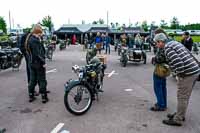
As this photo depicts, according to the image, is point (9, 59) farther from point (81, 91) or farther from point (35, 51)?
point (81, 91)

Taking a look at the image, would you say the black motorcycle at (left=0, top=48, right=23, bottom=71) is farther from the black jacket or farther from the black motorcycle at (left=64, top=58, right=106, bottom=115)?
the black motorcycle at (left=64, top=58, right=106, bottom=115)

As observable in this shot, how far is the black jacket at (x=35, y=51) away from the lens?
7633 mm

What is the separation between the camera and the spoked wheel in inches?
263

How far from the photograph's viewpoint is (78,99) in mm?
6805

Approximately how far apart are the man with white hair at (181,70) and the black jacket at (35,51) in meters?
3.07

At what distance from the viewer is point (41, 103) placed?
7.78 metres

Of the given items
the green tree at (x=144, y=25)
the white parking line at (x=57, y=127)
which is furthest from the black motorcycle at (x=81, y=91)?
the green tree at (x=144, y=25)

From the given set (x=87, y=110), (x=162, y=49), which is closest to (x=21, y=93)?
(x=87, y=110)

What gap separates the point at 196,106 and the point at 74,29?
47.9 metres

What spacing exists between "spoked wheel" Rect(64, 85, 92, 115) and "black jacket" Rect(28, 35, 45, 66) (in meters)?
1.40

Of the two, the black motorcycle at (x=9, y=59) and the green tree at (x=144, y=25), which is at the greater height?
the green tree at (x=144, y=25)

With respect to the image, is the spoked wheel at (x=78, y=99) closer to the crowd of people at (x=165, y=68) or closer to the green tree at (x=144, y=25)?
the crowd of people at (x=165, y=68)

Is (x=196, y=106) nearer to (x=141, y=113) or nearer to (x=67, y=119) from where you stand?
(x=141, y=113)

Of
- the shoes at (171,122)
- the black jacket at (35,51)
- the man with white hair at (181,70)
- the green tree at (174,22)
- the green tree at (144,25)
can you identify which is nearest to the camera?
the man with white hair at (181,70)
